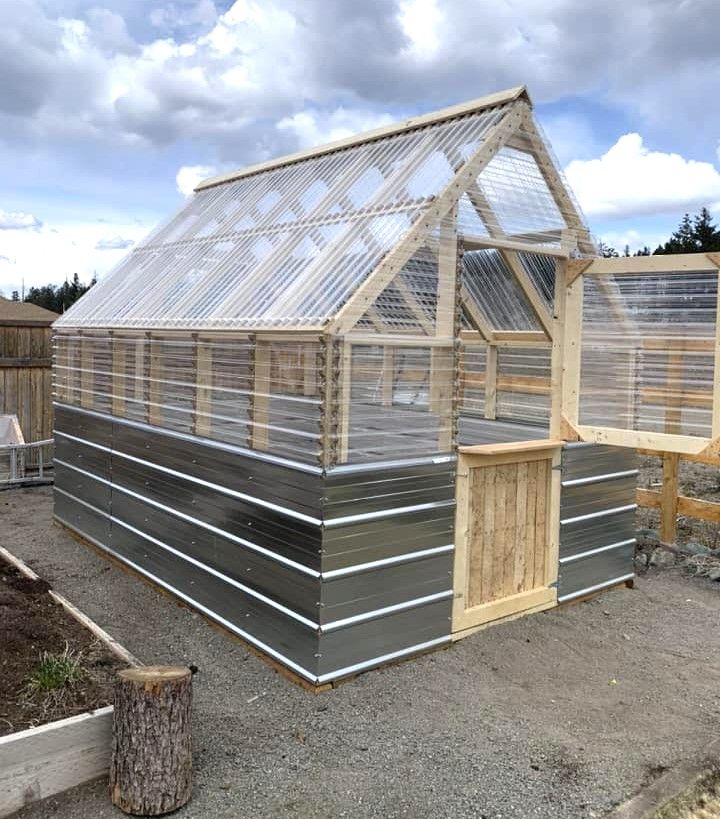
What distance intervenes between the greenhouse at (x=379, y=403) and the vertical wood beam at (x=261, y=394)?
0.6 inches

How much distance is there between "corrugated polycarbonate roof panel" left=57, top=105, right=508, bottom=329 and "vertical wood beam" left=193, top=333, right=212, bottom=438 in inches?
7.6

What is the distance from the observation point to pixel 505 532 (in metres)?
5.67

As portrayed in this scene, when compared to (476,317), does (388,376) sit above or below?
below

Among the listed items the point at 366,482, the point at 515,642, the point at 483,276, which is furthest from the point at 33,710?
the point at 483,276

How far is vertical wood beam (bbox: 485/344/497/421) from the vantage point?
7.77m

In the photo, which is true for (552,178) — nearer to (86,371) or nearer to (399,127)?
(399,127)

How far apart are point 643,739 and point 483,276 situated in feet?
14.9

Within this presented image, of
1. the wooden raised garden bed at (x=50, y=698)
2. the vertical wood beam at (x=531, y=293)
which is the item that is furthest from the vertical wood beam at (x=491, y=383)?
the wooden raised garden bed at (x=50, y=698)

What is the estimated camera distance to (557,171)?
222 inches

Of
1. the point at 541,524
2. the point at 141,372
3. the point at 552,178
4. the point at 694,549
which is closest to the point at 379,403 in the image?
the point at 541,524

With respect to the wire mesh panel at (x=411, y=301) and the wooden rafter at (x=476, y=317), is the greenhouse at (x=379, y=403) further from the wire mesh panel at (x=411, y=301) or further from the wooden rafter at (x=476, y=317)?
the wooden rafter at (x=476, y=317)

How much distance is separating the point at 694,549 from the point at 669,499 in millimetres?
554

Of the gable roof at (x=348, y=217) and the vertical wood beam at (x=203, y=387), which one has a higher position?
the gable roof at (x=348, y=217)

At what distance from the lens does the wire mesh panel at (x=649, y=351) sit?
5430mm
